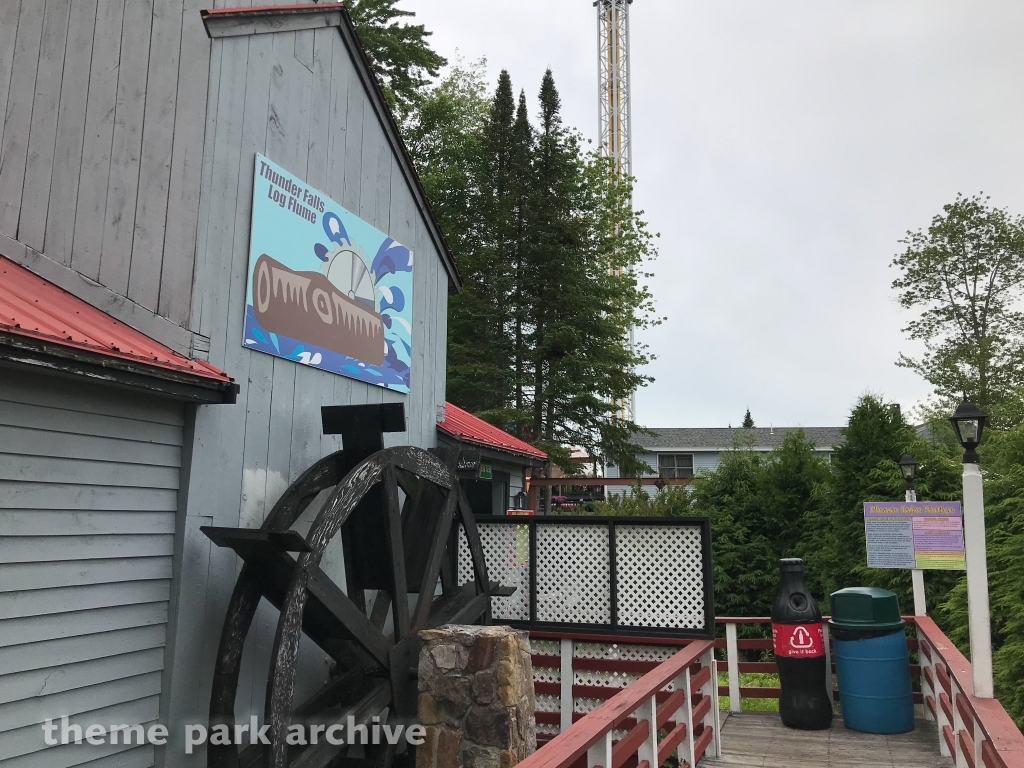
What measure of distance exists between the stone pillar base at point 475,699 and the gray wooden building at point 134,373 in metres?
1.18

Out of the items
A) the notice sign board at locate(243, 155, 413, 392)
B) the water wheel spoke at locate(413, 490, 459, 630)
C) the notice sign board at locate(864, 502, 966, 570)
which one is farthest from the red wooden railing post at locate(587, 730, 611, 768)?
the notice sign board at locate(864, 502, 966, 570)

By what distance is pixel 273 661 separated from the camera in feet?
14.2

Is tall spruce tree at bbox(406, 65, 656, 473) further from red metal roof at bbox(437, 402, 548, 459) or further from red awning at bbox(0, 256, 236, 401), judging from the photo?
red awning at bbox(0, 256, 236, 401)

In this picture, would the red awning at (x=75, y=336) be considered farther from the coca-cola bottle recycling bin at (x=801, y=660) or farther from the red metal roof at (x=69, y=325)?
the coca-cola bottle recycling bin at (x=801, y=660)

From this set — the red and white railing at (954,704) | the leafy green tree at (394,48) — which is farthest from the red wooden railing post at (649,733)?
the leafy green tree at (394,48)

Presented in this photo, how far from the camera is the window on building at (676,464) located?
3094cm

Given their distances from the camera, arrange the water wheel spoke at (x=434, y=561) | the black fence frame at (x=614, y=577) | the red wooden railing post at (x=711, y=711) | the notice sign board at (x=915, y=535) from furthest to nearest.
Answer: the notice sign board at (x=915, y=535)
the black fence frame at (x=614, y=577)
the red wooden railing post at (x=711, y=711)
the water wheel spoke at (x=434, y=561)

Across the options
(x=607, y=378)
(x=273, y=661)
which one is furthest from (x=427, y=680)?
(x=607, y=378)

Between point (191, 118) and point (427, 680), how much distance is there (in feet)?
12.7

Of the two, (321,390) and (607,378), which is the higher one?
(607,378)

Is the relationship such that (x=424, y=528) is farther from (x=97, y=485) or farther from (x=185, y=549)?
(x=97, y=485)

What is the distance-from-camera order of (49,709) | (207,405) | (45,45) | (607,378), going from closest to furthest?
1. (49,709)
2. (45,45)
3. (207,405)
4. (607,378)

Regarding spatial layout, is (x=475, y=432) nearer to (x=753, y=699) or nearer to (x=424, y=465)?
(x=424, y=465)

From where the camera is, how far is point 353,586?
19.2ft
